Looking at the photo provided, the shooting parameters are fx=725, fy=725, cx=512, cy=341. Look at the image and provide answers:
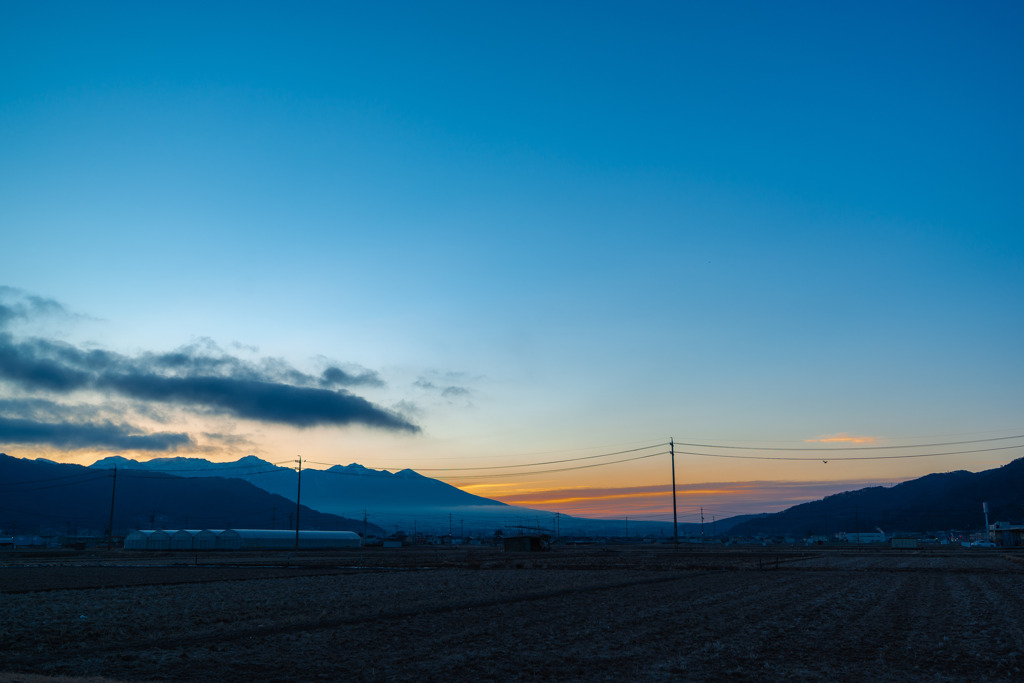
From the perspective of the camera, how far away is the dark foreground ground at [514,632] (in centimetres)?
1716

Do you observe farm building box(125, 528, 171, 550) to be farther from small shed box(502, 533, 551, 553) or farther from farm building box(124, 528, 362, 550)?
small shed box(502, 533, 551, 553)

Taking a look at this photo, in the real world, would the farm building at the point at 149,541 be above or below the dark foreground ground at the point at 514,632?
below

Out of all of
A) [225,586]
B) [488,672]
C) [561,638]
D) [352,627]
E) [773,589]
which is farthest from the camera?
[225,586]

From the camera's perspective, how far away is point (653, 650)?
Result: 19.5 metres

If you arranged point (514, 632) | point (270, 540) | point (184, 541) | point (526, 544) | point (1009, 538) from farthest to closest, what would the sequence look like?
point (1009, 538) → point (270, 540) → point (184, 541) → point (526, 544) → point (514, 632)

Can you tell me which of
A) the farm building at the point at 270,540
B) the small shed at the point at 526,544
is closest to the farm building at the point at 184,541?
the farm building at the point at 270,540

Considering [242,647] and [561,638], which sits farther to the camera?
[561,638]

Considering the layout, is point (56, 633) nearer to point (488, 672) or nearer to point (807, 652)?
point (488, 672)

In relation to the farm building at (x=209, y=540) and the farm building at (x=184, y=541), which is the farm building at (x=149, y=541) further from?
the farm building at (x=184, y=541)

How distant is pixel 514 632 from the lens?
23.0 m

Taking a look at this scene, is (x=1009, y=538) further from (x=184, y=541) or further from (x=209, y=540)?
(x=184, y=541)

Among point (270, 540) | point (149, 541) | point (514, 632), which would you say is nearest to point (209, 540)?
point (149, 541)

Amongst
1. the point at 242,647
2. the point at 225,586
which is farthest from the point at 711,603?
the point at 225,586

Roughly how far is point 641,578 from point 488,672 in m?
32.5
